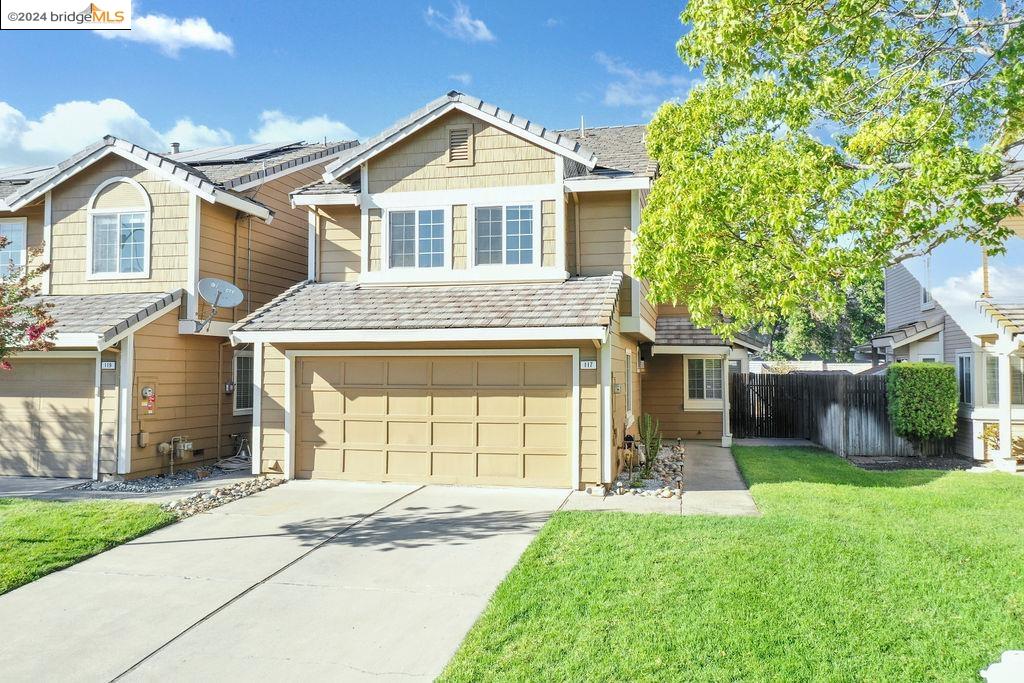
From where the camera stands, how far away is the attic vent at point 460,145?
11.6m

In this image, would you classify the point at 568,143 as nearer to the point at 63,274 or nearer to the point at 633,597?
the point at 633,597

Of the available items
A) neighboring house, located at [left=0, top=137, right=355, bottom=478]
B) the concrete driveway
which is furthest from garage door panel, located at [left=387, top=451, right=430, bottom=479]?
neighboring house, located at [left=0, top=137, right=355, bottom=478]

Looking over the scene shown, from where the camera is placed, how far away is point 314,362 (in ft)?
37.1

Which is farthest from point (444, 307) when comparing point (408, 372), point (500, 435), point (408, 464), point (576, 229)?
point (576, 229)

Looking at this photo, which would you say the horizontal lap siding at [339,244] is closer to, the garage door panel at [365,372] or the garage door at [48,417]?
the garage door panel at [365,372]

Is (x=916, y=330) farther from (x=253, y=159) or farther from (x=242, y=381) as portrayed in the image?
(x=253, y=159)

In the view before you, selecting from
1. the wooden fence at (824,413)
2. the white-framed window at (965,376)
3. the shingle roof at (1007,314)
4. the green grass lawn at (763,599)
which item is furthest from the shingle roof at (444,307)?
the white-framed window at (965,376)

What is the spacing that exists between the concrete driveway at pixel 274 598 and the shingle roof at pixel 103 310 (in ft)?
13.1

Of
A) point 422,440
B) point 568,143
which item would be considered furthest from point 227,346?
point 568,143

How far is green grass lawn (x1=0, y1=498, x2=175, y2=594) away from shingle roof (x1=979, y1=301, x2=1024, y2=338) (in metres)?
14.9

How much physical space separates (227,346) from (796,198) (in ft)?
35.8

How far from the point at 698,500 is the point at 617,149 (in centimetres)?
787

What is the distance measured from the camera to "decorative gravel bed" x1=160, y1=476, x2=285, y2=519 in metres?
8.95

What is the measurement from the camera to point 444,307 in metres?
10.6
